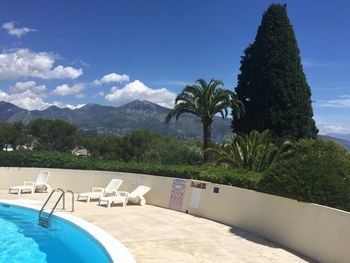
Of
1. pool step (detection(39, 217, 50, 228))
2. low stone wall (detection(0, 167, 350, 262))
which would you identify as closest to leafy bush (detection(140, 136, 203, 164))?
low stone wall (detection(0, 167, 350, 262))

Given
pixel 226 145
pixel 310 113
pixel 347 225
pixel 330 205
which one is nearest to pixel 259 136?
pixel 226 145

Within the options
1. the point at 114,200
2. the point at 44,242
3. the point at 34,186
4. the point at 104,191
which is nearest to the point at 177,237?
the point at 44,242

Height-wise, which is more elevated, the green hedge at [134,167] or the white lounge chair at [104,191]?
the green hedge at [134,167]

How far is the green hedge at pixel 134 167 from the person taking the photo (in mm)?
13461

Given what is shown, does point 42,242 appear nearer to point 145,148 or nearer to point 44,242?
point 44,242

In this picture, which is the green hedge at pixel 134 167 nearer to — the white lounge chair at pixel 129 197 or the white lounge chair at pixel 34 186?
the white lounge chair at pixel 129 197

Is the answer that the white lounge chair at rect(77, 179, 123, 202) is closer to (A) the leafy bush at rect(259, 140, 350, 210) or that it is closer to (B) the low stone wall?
(B) the low stone wall

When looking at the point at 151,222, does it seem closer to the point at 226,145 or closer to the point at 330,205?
the point at 330,205

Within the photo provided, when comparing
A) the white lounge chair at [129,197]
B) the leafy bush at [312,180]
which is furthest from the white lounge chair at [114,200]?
the leafy bush at [312,180]

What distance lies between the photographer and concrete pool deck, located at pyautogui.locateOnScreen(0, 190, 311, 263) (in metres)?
9.29

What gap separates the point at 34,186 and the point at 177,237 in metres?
10.2

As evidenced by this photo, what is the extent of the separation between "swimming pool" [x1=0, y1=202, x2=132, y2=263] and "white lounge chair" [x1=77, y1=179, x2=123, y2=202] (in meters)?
2.46

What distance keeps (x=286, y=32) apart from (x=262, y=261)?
19824mm

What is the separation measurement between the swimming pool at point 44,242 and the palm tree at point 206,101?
45.5 ft
